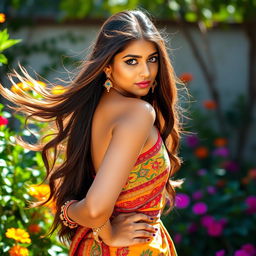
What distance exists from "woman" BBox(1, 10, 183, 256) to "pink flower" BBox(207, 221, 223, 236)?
72.9 inches

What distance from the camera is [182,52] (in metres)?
6.82

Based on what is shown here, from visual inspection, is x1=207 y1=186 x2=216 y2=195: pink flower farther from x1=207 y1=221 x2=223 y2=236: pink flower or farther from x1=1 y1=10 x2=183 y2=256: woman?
x1=1 y1=10 x2=183 y2=256: woman

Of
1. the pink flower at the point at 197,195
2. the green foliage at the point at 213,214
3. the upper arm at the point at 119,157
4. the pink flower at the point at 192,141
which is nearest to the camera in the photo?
the upper arm at the point at 119,157

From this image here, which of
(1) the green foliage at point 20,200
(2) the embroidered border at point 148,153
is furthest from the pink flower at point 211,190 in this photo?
(2) the embroidered border at point 148,153

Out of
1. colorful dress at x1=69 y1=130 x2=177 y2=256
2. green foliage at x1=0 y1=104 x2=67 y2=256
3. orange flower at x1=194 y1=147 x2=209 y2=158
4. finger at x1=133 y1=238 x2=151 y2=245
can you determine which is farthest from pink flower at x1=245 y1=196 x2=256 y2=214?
finger at x1=133 y1=238 x2=151 y2=245

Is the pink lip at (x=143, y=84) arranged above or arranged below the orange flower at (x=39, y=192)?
above

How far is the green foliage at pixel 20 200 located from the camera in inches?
109

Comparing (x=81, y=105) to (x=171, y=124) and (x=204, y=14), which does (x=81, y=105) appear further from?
(x=204, y=14)

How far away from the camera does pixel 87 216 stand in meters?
2.10

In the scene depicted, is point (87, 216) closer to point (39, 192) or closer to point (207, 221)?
point (39, 192)

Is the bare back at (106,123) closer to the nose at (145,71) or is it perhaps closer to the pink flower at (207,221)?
the nose at (145,71)

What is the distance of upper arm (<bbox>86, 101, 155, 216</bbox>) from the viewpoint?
2.04m

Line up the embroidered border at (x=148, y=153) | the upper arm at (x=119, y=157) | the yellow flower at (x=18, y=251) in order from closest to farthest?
the upper arm at (x=119, y=157), the embroidered border at (x=148, y=153), the yellow flower at (x=18, y=251)

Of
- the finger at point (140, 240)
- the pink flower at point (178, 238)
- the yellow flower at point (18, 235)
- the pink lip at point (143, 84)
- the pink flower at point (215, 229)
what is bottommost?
the pink flower at point (178, 238)
